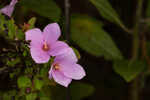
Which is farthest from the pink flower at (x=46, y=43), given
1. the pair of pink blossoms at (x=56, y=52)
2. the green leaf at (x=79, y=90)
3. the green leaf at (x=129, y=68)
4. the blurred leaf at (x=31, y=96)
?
the green leaf at (x=79, y=90)

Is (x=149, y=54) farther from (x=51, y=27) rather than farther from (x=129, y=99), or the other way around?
(x=51, y=27)

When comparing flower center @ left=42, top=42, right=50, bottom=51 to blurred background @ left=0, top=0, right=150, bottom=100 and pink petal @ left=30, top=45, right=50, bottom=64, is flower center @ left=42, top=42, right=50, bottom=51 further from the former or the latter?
blurred background @ left=0, top=0, right=150, bottom=100

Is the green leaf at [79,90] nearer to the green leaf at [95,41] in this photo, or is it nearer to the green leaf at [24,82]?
the green leaf at [95,41]

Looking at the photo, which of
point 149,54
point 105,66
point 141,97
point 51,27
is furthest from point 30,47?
point 141,97

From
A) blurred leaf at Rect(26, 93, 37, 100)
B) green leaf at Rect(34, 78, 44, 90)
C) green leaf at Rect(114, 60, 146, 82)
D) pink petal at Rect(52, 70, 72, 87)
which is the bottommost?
green leaf at Rect(114, 60, 146, 82)

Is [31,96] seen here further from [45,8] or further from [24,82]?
[45,8]

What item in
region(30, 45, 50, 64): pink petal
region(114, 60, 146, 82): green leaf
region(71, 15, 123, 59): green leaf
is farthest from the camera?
region(71, 15, 123, 59): green leaf

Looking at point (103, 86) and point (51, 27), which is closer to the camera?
point (51, 27)

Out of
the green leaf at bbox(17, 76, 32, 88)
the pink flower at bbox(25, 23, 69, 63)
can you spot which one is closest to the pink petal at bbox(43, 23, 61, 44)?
the pink flower at bbox(25, 23, 69, 63)
